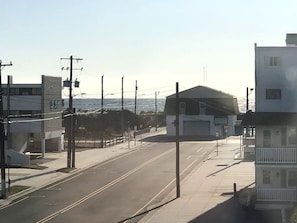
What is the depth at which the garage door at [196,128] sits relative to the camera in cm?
9256

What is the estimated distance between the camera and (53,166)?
5206 cm

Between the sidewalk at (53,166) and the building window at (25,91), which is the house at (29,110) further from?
the sidewalk at (53,166)

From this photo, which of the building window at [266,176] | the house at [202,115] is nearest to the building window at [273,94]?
the building window at [266,176]

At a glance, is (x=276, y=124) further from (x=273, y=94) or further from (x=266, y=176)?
(x=266, y=176)

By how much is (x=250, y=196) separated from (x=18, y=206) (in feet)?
41.2

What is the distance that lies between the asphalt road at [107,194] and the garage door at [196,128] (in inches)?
1307

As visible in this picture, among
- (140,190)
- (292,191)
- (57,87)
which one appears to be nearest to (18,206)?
(140,190)

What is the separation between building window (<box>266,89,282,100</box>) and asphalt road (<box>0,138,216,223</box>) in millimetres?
8179

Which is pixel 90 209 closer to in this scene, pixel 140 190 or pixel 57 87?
pixel 140 190

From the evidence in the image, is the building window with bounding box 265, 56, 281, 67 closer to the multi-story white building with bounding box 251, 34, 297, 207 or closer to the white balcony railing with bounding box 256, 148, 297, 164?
the multi-story white building with bounding box 251, 34, 297, 207

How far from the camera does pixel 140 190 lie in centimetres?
3822

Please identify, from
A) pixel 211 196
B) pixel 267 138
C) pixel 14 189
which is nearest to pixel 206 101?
pixel 14 189

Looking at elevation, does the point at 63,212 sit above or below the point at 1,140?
below

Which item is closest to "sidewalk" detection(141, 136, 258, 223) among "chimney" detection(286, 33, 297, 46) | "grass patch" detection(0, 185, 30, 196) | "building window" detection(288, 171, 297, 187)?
"building window" detection(288, 171, 297, 187)
